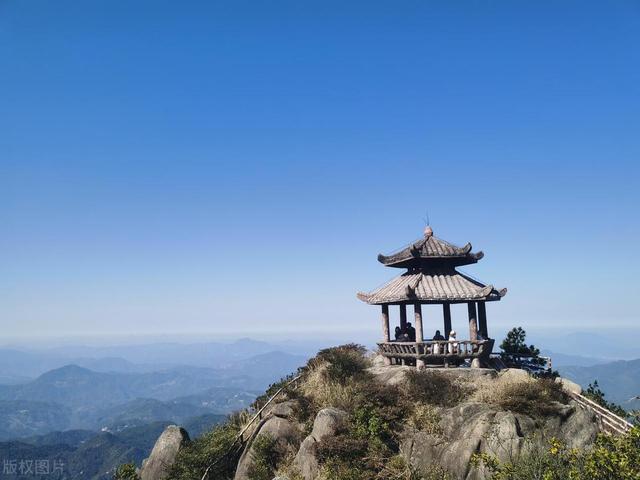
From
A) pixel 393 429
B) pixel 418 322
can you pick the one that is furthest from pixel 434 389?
pixel 418 322

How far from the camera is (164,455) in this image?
853 inches

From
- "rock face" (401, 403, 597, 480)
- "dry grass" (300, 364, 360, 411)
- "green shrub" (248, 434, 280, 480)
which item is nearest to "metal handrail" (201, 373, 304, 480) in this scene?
"dry grass" (300, 364, 360, 411)

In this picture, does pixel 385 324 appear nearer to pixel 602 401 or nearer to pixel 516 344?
pixel 516 344

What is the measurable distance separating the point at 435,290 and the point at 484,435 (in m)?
8.75

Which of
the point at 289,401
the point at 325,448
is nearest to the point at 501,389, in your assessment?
the point at 325,448

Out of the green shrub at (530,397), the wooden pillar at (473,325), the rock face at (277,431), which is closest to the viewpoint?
the green shrub at (530,397)

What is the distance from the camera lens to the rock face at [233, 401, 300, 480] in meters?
19.0

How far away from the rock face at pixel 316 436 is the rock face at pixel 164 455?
6872 mm

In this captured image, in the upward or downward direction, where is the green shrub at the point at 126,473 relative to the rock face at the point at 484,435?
downward

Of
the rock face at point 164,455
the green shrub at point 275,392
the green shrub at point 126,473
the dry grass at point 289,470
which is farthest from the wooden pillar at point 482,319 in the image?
the green shrub at point 126,473

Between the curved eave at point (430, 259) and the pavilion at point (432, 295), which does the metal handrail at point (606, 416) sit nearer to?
the pavilion at point (432, 295)

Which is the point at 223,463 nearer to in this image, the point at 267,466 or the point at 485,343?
the point at 267,466

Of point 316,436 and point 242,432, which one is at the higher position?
point 316,436

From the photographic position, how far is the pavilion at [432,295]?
22.4 meters
